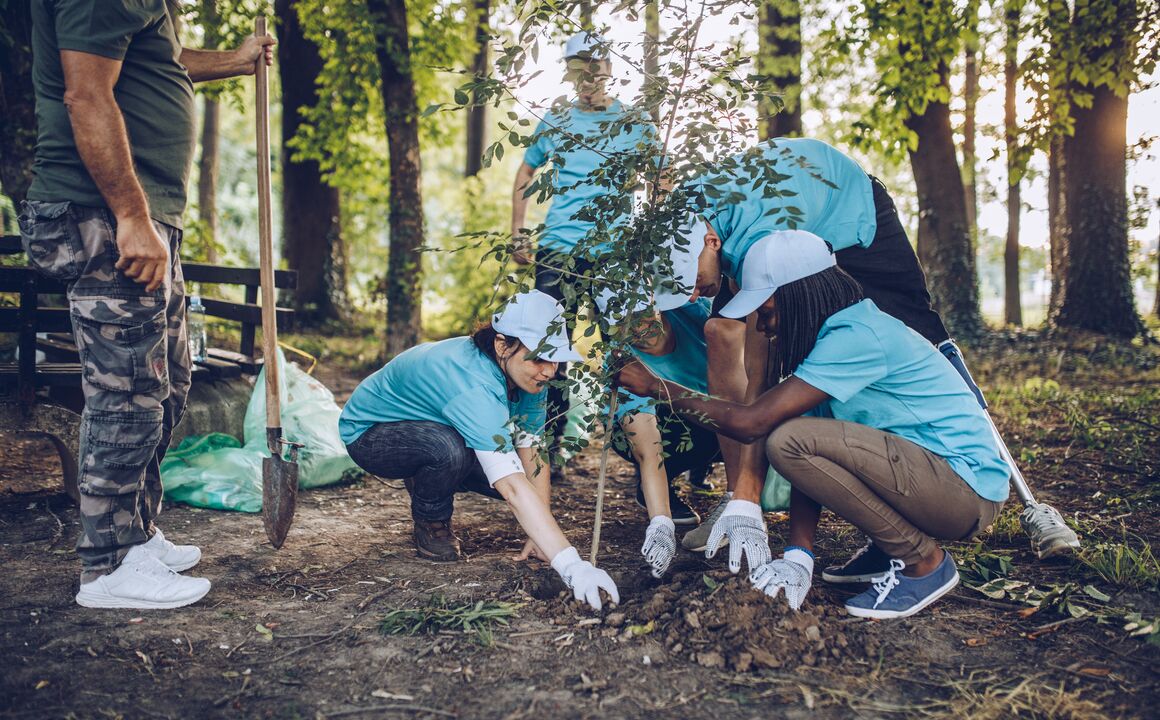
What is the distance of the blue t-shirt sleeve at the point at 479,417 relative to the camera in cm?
284

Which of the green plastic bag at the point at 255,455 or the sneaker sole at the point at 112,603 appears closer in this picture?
the sneaker sole at the point at 112,603

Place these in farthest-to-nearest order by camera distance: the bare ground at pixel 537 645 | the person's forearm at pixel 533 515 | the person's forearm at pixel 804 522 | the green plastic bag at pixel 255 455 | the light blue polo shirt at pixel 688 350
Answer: the green plastic bag at pixel 255 455 → the light blue polo shirt at pixel 688 350 → the person's forearm at pixel 804 522 → the person's forearm at pixel 533 515 → the bare ground at pixel 537 645

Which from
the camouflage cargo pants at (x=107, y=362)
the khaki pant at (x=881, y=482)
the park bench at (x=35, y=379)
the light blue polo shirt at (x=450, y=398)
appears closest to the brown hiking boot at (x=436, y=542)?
the light blue polo shirt at (x=450, y=398)

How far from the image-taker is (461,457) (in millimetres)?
3178

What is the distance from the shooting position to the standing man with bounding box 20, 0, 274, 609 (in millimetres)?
2430

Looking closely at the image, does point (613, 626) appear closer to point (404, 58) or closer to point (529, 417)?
point (529, 417)

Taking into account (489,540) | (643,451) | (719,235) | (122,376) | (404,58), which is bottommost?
(489,540)

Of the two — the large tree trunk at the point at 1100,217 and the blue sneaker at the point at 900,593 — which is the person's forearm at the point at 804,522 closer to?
the blue sneaker at the point at 900,593

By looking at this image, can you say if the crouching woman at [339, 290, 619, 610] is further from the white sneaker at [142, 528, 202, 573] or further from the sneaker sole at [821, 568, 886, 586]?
the sneaker sole at [821, 568, 886, 586]

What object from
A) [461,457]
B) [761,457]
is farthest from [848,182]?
[461,457]

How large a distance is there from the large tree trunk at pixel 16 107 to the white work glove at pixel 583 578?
4.83 meters

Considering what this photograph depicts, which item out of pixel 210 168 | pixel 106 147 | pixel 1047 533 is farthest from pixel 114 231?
pixel 210 168

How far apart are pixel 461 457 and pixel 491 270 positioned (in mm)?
7342

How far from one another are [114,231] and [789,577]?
2393 mm
